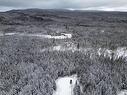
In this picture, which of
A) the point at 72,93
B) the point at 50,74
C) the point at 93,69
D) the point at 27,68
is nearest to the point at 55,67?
the point at 50,74

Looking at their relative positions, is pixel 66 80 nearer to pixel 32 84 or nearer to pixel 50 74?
pixel 50 74

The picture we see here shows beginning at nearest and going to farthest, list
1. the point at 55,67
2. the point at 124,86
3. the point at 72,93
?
the point at 72,93 → the point at 124,86 → the point at 55,67

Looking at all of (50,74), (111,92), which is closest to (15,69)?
(50,74)


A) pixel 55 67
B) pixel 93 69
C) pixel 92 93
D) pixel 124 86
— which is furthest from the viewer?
pixel 55 67

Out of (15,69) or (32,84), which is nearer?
(32,84)

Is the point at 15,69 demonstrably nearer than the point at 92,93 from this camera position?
No

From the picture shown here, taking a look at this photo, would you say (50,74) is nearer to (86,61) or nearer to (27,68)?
(27,68)
